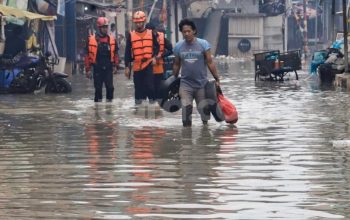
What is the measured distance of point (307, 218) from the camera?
793 cm

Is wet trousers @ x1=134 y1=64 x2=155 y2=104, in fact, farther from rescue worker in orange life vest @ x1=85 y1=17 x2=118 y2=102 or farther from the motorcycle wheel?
the motorcycle wheel

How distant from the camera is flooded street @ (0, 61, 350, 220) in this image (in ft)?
27.9

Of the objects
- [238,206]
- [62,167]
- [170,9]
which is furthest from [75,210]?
[170,9]

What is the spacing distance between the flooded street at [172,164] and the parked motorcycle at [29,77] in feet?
19.1

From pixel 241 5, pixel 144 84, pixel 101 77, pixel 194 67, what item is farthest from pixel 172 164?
pixel 241 5

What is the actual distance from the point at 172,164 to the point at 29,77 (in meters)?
15.2

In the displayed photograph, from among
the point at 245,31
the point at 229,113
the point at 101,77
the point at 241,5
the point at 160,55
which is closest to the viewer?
the point at 229,113

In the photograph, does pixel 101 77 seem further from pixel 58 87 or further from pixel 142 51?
pixel 58 87

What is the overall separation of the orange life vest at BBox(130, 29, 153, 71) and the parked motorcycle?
6.15 meters

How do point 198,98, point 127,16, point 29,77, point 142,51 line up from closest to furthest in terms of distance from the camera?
point 198,98
point 142,51
point 29,77
point 127,16

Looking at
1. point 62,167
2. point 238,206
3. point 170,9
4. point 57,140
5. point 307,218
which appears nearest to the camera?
point 307,218

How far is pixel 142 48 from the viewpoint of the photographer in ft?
65.6

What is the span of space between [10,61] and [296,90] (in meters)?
6.28

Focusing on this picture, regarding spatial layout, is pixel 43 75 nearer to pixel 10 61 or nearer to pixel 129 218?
pixel 10 61
